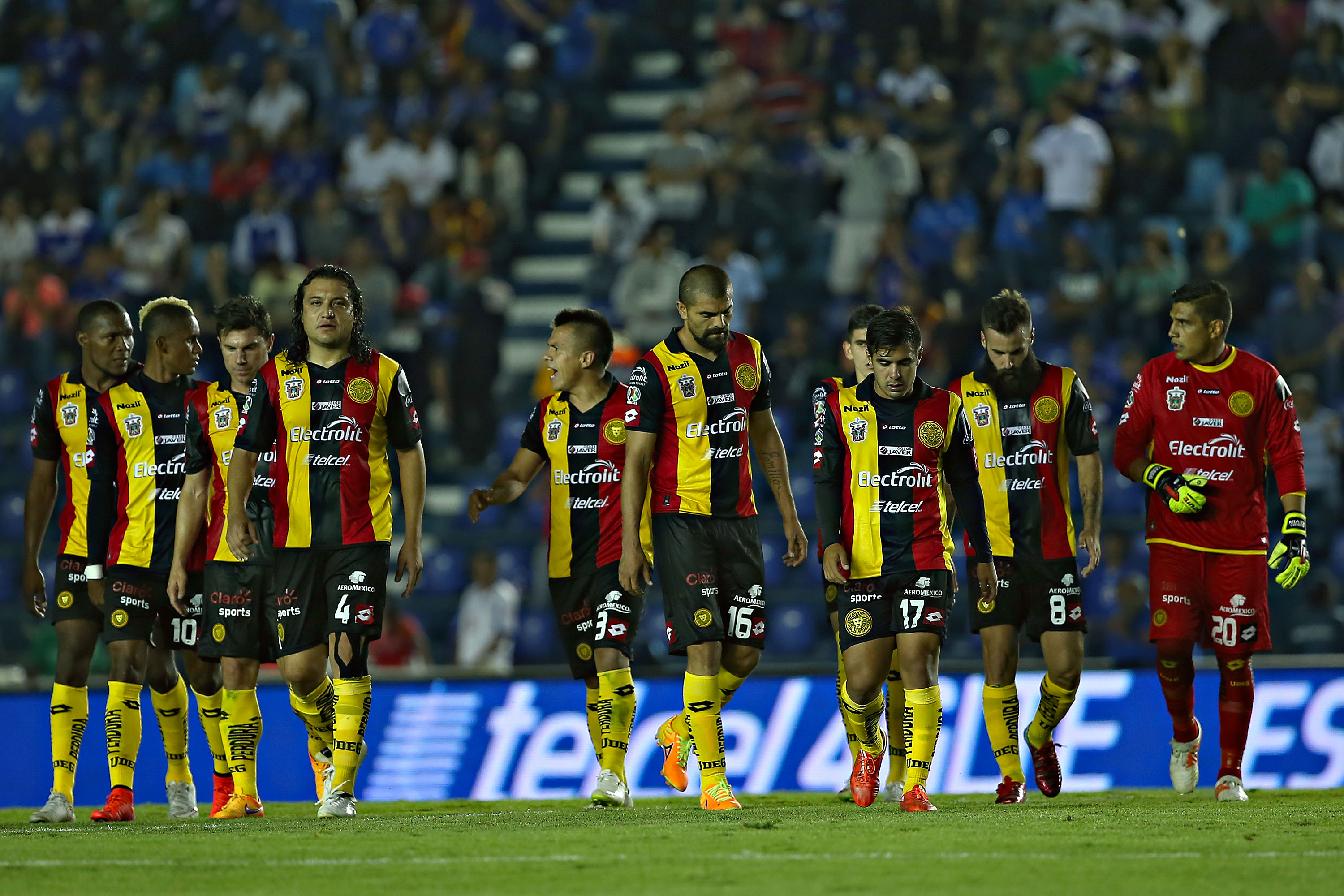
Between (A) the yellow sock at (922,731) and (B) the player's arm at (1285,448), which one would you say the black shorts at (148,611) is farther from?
(B) the player's arm at (1285,448)

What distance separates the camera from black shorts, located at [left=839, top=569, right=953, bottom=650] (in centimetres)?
869

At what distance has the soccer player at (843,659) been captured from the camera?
30.6ft

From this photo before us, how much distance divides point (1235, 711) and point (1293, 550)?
0.94 m

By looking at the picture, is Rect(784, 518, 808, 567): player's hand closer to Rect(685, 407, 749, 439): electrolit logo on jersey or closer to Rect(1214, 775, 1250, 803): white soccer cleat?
Rect(685, 407, 749, 439): electrolit logo on jersey

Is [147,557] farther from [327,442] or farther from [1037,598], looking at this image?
[1037,598]

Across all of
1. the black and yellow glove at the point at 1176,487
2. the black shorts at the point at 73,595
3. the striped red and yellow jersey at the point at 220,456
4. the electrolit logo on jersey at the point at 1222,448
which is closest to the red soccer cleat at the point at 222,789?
the black shorts at the point at 73,595

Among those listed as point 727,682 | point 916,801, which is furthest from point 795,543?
point 916,801

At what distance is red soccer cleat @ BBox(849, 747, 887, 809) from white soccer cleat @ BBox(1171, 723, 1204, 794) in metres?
1.85

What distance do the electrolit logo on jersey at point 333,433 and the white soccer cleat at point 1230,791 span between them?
4.94 metres

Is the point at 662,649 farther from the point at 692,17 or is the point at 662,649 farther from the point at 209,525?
the point at 692,17

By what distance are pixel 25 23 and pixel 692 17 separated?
941 cm

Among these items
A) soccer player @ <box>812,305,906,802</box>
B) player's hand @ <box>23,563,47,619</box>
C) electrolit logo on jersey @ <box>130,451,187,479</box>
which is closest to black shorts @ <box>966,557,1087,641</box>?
soccer player @ <box>812,305,906,802</box>

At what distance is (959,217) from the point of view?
60.6 feet

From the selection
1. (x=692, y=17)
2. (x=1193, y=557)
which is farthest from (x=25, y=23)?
(x=1193, y=557)
